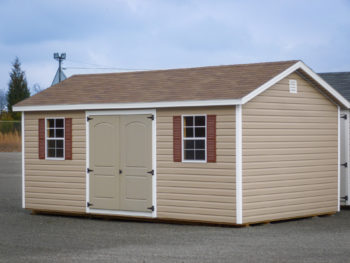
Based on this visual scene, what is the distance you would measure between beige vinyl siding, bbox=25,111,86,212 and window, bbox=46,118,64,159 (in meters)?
0.15

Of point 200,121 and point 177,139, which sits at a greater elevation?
point 200,121

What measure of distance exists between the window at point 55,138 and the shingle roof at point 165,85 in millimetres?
469

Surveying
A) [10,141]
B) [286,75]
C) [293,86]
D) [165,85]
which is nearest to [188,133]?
[165,85]

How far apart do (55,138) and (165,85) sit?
9.27 feet

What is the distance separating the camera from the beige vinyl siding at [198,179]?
44.3 ft

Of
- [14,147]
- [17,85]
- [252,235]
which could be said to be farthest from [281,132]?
[17,85]

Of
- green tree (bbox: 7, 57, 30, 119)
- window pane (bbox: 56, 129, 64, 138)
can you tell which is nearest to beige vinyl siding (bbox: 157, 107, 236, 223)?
window pane (bbox: 56, 129, 64, 138)

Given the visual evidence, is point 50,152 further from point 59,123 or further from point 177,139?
point 177,139

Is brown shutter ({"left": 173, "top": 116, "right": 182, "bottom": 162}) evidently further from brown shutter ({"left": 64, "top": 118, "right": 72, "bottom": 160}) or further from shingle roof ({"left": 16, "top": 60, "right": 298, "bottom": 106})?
brown shutter ({"left": 64, "top": 118, "right": 72, "bottom": 160})

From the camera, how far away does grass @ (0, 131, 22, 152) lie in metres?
→ 44.9

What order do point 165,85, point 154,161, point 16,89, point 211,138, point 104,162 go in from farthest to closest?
point 16,89
point 165,85
point 104,162
point 154,161
point 211,138

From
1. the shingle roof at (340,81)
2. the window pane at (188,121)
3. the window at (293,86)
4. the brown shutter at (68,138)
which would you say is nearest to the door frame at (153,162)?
the brown shutter at (68,138)

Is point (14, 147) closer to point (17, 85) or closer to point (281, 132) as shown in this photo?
point (17, 85)

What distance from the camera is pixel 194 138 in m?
14.0
